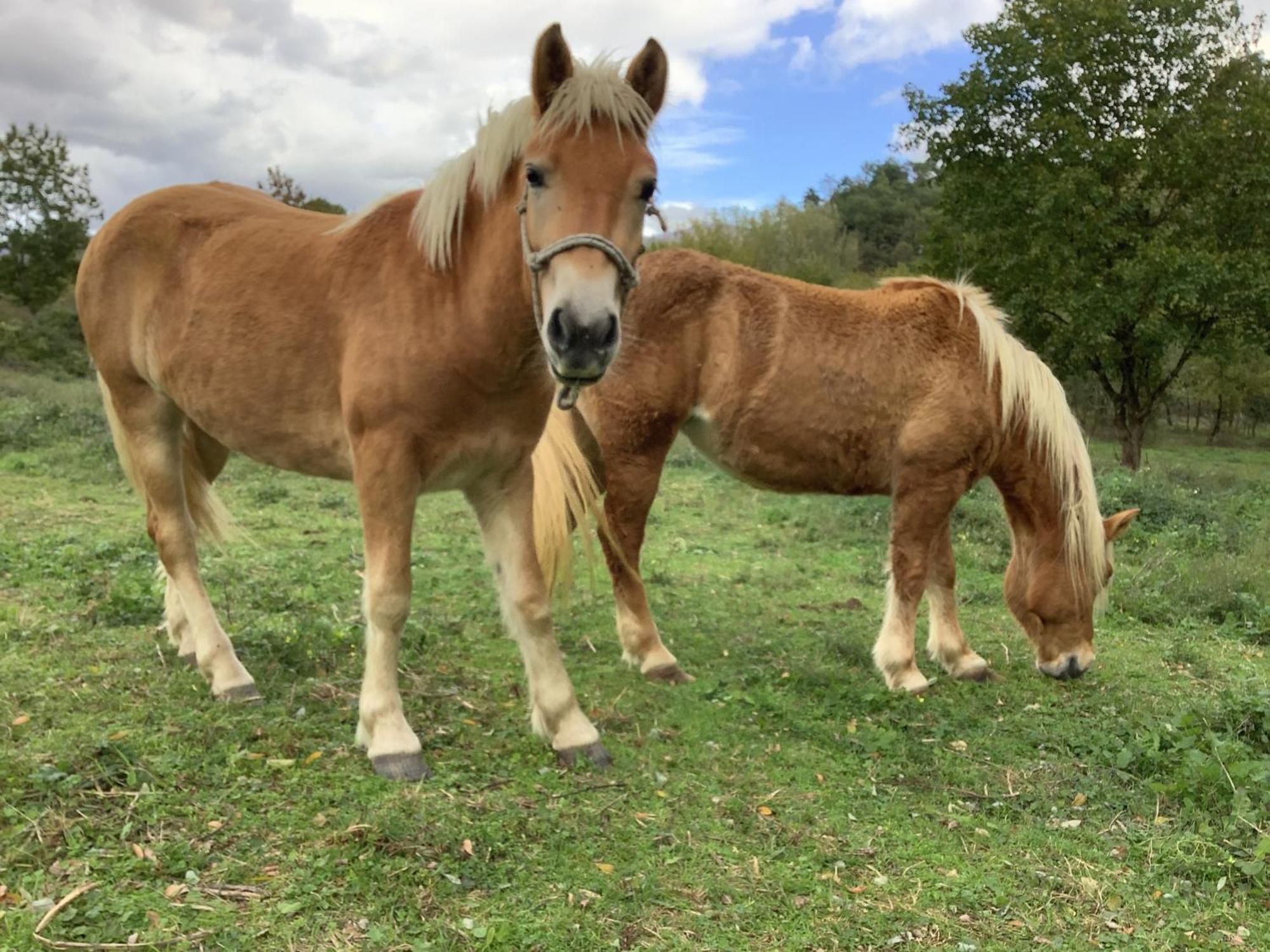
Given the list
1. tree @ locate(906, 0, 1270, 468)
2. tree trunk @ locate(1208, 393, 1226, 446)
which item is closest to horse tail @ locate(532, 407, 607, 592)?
tree @ locate(906, 0, 1270, 468)

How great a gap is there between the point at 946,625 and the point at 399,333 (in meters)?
3.50

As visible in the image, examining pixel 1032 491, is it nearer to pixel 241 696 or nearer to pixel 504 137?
pixel 504 137

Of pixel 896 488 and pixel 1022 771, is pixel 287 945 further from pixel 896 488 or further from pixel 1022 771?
pixel 896 488

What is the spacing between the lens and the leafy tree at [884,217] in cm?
4906

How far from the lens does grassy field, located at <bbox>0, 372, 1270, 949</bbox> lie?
2.53 metres

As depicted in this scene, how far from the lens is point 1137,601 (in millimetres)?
6625

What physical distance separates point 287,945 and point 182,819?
696mm

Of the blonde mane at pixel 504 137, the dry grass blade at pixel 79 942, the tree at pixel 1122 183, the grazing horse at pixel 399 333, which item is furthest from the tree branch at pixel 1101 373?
the dry grass blade at pixel 79 942

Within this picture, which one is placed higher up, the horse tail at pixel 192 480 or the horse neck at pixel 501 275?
the horse neck at pixel 501 275

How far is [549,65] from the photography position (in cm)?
275

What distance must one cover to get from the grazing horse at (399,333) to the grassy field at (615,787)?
37cm

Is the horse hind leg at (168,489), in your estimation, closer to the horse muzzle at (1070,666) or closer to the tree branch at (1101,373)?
the horse muzzle at (1070,666)

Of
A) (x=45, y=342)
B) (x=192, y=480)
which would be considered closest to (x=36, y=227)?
(x=45, y=342)

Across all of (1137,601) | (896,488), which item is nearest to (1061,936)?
(896,488)
